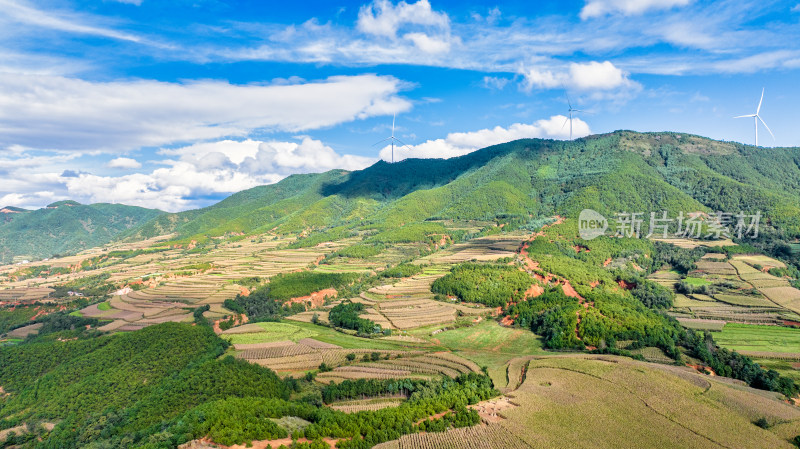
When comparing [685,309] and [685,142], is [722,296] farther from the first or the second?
[685,142]

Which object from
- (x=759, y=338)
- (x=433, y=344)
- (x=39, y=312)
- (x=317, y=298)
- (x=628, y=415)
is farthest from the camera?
(x=317, y=298)

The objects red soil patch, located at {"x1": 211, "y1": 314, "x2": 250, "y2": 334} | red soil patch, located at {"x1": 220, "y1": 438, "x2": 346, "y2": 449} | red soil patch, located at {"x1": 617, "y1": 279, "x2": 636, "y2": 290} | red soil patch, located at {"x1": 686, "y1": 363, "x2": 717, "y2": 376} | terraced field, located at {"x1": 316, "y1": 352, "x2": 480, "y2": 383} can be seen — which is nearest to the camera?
red soil patch, located at {"x1": 220, "y1": 438, "x2": 346, "y2": 449}

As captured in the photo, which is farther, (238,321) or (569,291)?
(238,321)

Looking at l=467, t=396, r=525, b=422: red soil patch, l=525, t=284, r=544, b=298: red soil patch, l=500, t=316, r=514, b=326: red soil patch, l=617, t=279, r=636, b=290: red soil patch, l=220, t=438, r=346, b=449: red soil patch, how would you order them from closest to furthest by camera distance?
1. l=220, t=438, r=346, b=449: red soil patch
2. l=467, t=396, r=525, b=422: red soil patch
3. l=500, t=316, r=514, b=326: red soil patch
4. l=525, t=284, r=544, b=298: red soil patch
5. l=617, t=279, r=636, b=290: red soil patch

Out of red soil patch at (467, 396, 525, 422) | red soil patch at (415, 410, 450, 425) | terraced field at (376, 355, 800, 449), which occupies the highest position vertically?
terraced field at (376, 355, 800, 449)

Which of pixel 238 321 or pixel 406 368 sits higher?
pixel 406 368

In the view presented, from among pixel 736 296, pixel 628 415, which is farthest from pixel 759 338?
pixel 628 415

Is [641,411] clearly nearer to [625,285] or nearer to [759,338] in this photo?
[759,338]

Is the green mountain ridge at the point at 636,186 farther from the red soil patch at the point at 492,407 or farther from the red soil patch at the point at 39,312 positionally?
the red soil patch at the point at 492,407

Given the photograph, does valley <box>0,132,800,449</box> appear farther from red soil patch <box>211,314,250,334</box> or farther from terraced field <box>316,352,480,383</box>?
red soil patch <box>211,314,250,334</box>

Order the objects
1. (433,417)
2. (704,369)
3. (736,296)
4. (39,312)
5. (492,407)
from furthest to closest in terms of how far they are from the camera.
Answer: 1. (39,312)
2. (736,296)
3. (704,369)
4. (492,407)
5. (433,417)

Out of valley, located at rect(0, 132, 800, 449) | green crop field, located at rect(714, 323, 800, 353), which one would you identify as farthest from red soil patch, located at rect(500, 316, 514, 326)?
green crop field, located at rect(714, 323, 800, 353)

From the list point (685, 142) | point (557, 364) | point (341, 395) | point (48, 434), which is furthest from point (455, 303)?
point (685, 142)
